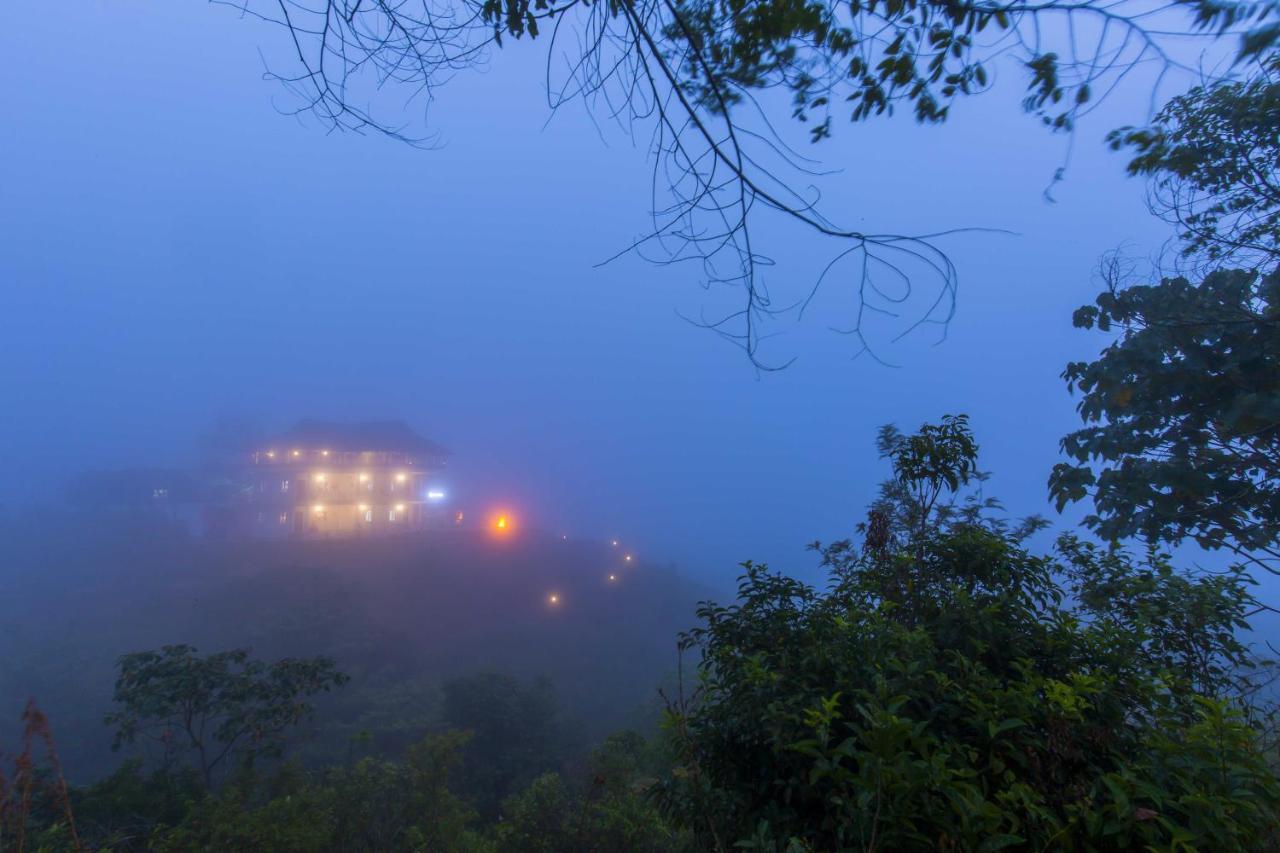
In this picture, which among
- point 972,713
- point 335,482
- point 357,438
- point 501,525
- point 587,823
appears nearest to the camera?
point 972,713

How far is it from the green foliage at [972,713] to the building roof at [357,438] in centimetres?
5001

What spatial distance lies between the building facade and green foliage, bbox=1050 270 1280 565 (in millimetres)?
47491

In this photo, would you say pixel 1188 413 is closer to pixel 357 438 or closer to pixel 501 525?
pixel 501 525

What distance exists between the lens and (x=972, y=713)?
2.38m

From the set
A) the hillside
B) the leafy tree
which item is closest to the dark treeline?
the leafy tree

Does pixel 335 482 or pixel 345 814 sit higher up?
pixel 345 814

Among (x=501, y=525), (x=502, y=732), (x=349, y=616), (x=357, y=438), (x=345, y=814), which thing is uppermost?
(x=357, y=438)

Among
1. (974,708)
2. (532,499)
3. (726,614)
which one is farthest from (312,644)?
(532,499)

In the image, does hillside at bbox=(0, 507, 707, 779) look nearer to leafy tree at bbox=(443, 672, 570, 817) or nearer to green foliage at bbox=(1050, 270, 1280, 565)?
leafy tree at bbox=(443, 672, 570, 817)

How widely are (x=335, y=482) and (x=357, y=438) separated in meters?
4.46

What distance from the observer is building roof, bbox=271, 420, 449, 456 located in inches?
1821

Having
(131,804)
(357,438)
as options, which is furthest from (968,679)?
(357,438)

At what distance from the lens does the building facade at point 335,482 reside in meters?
45.0

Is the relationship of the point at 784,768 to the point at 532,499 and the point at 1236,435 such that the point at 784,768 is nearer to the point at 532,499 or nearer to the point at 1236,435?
the point at 1236,435
